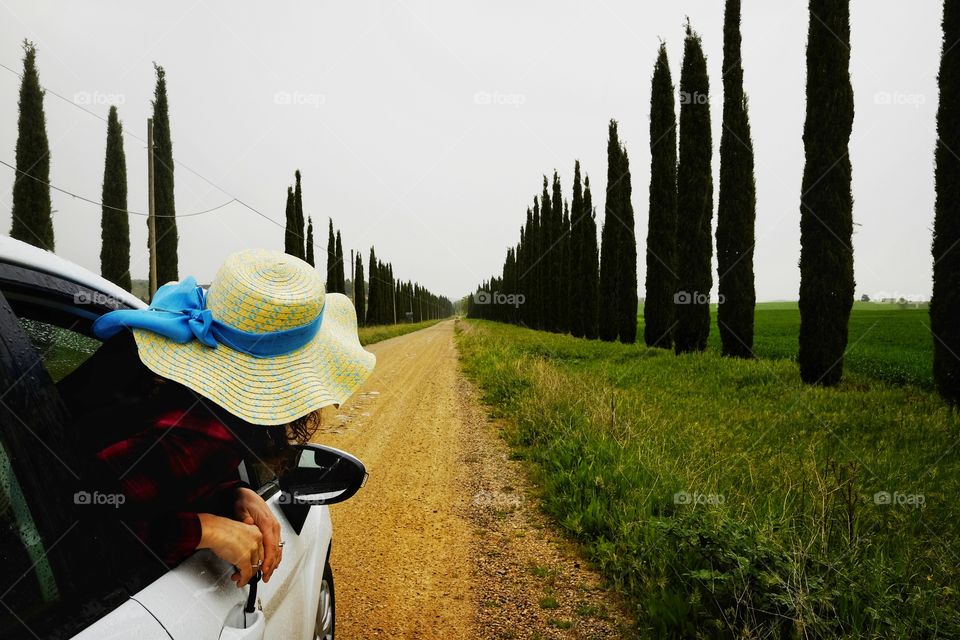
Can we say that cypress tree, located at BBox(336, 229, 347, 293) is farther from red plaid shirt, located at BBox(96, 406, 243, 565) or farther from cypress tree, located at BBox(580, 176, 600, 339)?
red plaid shirt, located at BBox(96, 406, 243, 565)

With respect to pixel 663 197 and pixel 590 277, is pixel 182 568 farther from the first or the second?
pixel 590 277

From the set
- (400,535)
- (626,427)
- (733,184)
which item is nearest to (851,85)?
(733,184)

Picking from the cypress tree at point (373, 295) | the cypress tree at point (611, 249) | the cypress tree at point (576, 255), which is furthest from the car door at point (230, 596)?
the cypress tree at point (373, 295)

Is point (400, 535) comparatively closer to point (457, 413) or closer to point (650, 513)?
point (650, 513)

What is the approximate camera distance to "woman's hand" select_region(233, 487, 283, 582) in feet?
4.37

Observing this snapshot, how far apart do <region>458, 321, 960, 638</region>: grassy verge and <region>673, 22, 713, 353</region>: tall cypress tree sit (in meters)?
7.74

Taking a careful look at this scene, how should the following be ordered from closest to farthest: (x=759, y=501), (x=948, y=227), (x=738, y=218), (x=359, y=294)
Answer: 1. (x=759, y=501)
2. (x=948, y=227)
3. (x=738, y=218)
4. (x=359, y=294)

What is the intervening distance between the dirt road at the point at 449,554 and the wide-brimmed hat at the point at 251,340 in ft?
7.31

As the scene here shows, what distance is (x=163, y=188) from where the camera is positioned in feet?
79.7

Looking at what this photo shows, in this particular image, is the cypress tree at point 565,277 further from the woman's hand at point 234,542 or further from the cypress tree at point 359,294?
the woman's hand at point 234,542

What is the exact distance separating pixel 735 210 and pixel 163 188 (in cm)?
2382

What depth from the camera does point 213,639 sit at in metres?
1.11

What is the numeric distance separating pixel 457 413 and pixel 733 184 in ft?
41.3

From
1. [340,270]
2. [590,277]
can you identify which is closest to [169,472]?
[590,277]
